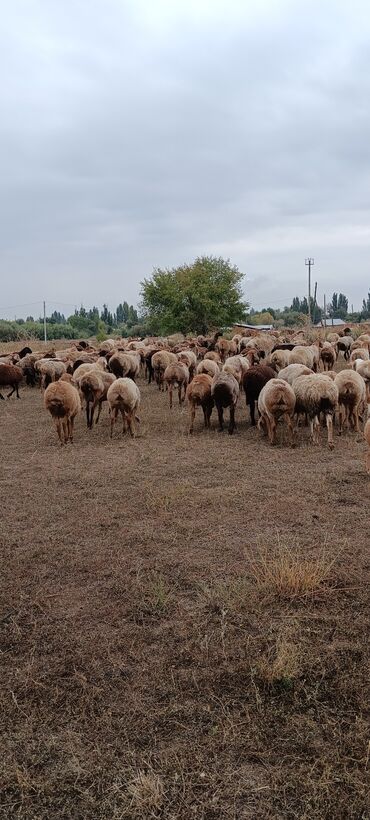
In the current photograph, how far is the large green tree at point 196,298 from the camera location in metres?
42.2

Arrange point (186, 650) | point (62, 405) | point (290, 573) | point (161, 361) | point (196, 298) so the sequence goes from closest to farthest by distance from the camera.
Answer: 1. point (186, 650)
2. point (290, 573)
3. point (62, 405)
4. point (161, 361)
5. point (196, 298)

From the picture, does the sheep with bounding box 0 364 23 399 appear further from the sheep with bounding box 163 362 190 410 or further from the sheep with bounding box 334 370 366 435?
→ the sheep with bounding box 334 370 366 435

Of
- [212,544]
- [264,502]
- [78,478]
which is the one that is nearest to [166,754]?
[212,544]

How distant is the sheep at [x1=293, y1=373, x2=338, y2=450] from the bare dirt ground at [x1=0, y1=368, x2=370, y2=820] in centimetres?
273

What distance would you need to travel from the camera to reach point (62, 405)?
38.0ft

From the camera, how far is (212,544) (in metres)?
6.26

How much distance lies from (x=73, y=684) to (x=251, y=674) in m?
1.25

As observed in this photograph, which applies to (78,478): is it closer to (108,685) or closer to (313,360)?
(108,685)

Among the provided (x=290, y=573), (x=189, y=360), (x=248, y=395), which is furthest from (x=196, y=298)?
(x=290, y=573)

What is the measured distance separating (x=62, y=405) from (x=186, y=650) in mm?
7936

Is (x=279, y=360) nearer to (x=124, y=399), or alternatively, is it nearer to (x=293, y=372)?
(x=293, y=372)

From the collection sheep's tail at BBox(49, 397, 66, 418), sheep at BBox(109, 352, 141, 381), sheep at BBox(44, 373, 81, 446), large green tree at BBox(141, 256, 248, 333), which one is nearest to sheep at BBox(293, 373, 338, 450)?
sheep at BBox(44, 373, 81, 446)

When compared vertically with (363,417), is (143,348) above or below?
above

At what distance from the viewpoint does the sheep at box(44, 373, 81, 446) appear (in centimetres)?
1154
